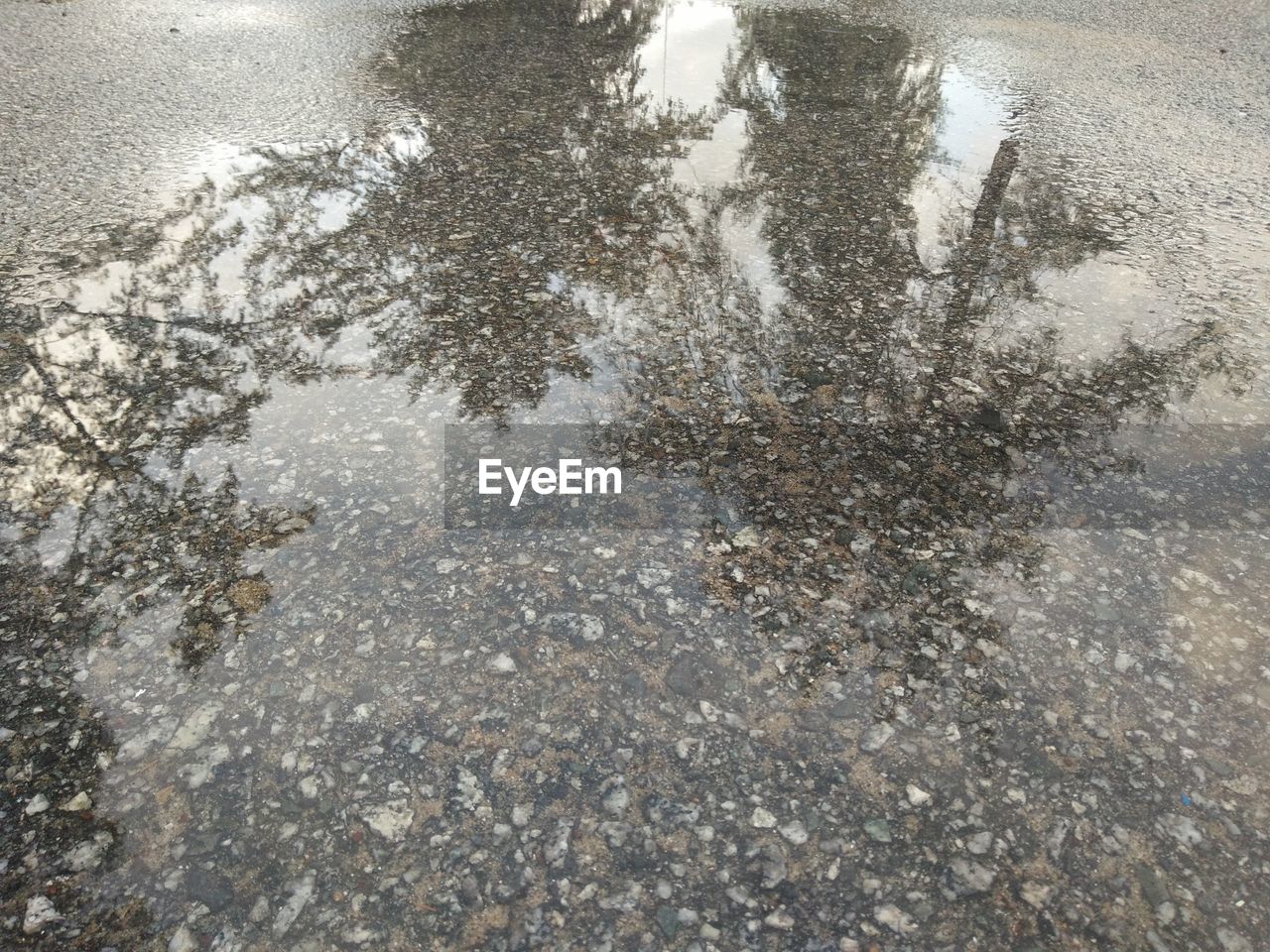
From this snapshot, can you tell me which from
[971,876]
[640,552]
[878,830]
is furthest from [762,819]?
[640,552]

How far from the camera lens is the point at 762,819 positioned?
237cm

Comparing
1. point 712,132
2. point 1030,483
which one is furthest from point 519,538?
point 712,132

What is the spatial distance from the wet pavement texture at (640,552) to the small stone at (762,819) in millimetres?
22

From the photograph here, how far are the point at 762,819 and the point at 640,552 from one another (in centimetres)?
120

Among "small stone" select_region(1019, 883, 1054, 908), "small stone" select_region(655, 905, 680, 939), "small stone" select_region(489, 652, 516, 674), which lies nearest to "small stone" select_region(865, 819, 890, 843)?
"small stone" select_region(1019, 883, 1054, 908)

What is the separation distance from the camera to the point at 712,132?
7074 millimetres

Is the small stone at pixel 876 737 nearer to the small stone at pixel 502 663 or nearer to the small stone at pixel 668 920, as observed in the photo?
the small stone at pixel 668 920

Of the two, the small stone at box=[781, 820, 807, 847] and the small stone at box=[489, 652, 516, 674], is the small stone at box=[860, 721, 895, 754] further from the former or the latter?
the small stone at box=[489, 652, 516, 674]

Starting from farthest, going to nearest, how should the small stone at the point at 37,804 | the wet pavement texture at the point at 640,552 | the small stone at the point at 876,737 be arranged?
the small stone at the point at 876,737 → the small stone at the point at 37,804 → the wet pavement texture at the point at 640,552

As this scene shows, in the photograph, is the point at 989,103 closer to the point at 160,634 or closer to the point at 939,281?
the point at 939,281

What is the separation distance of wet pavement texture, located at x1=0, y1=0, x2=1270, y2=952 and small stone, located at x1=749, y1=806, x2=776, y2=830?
22 millimetres

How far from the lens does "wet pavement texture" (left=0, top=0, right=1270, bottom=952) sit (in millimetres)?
2250

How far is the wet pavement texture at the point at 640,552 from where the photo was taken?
2.25 m

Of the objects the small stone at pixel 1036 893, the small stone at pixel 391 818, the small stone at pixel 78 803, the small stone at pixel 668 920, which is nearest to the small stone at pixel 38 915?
the small stone at pixel 78 803
